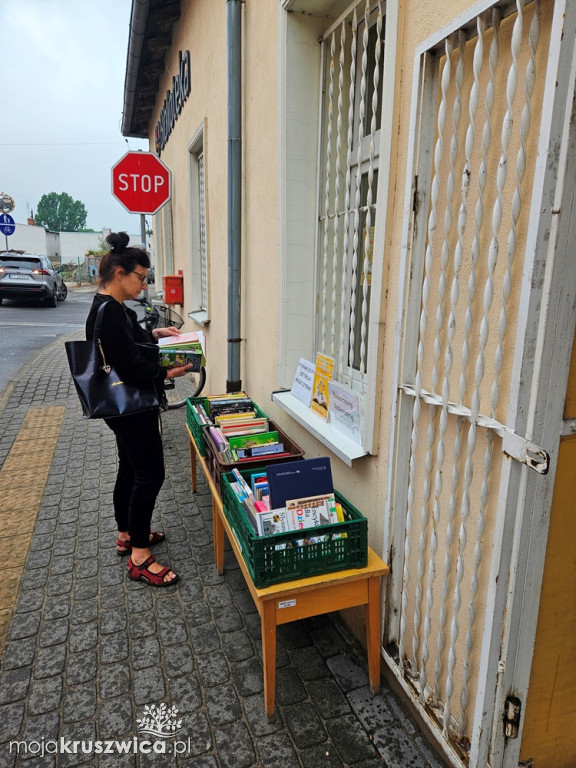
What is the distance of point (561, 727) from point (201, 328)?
5.77m

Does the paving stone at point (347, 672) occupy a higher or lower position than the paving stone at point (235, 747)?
higher

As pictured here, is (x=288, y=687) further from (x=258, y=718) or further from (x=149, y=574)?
(x=149, y=574)

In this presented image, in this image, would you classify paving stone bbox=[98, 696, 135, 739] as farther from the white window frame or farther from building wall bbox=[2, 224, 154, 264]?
building wall bbox=[2, 224, 154, 264]

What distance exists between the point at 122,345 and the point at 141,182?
→ 4432mm

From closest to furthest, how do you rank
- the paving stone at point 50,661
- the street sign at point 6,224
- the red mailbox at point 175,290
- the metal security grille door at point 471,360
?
the metal security grille door at point 471,360 → the paving stone at point 50,661 → the red mailbox at point 175,290 → the street sign at point 6,224

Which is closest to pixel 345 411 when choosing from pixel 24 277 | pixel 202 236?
pixel 202 236

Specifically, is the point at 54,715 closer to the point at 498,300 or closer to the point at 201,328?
the point at 498,300

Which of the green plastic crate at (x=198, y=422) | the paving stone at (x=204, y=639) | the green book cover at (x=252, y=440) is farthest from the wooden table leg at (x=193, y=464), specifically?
the paving stone at (x=204, y=639)

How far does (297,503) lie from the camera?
227cm

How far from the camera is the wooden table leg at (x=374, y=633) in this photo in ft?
7.50

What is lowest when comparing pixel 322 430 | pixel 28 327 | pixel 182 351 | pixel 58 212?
pixel 28 327

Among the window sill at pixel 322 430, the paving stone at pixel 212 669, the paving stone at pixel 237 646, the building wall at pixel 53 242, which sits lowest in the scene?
the paving stone at pixel 212 669

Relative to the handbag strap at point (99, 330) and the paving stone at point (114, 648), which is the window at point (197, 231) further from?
the paving stone at point (114, 648)

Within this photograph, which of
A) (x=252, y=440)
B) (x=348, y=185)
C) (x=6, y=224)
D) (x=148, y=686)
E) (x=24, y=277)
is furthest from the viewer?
(x=6, y=224)
